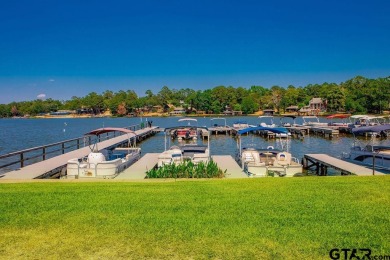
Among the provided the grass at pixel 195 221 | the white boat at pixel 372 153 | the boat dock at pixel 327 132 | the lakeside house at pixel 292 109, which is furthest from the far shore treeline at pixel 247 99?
the grass at pixel 195 221

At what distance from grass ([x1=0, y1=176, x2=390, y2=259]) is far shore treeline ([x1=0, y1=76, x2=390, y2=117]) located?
98.7m

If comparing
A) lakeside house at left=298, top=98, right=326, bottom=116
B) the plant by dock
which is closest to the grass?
the plant by dock

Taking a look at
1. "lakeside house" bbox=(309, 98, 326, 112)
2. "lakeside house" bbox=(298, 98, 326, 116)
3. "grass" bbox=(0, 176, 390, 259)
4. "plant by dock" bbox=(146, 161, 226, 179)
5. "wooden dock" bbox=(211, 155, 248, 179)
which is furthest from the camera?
"lakeside house" bbox=(309, 98, 326, 112)

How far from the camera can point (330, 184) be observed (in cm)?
1008

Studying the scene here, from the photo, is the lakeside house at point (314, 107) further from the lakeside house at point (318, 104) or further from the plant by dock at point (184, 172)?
the plant by dock at point (184, 172)

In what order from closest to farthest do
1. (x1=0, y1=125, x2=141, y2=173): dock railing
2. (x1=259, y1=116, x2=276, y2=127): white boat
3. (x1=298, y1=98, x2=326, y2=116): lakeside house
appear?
(x1=0, y1=125, x2=141, y2=173): dock railing
(x1=259, y1=116, x2=276, y2=127): white boat
(x1=298, y1=98, x2=326, y2=116): lakeside house

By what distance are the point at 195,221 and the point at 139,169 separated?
470 inches

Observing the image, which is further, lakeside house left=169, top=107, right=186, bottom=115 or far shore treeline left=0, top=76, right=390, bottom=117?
lakeside house left=169, top=107, right=186, bottom=115

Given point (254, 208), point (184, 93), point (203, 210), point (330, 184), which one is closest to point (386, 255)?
point (254, 208)

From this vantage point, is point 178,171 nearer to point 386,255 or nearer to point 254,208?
point 254,208

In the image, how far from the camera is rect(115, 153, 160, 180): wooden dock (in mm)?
16125

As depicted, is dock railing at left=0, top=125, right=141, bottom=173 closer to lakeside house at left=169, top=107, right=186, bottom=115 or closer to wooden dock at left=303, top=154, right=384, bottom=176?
wooden dock at left=303, top=154, right=384, bottom=176

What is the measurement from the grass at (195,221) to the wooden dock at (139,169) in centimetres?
628

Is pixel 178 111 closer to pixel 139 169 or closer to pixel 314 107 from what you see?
pixel 314 107
